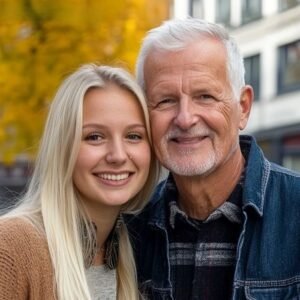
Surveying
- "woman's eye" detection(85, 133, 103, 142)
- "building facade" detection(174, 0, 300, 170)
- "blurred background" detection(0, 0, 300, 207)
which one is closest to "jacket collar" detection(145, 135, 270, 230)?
"woman's eye" detection(85, 133, 103, 142)

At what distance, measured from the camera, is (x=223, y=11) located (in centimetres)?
2108

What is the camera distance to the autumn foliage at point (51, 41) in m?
6.71

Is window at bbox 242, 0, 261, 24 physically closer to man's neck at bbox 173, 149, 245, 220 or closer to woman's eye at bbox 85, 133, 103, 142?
man's neck at bbox 173, 149, 245, 220

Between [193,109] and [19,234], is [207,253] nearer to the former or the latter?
[193,109]

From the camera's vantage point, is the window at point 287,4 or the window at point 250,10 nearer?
the window at point 287,4

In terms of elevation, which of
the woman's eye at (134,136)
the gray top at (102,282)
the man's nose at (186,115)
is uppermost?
the man's nose at (186,115)

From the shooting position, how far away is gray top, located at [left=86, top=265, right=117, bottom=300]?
2801 mm

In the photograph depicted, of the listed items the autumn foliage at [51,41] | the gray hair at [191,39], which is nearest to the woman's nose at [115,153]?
the gray hair at [191,39]

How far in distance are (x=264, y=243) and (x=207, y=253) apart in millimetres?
245

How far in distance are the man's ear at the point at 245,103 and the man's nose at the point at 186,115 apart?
26 cm

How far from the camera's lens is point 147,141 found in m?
2.90

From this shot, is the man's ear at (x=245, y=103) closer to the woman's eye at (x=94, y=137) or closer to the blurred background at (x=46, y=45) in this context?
the woman's eye at (x=94, y=137)

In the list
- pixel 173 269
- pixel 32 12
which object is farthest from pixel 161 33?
pixel 32 12

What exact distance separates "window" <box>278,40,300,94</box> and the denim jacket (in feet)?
53.4
